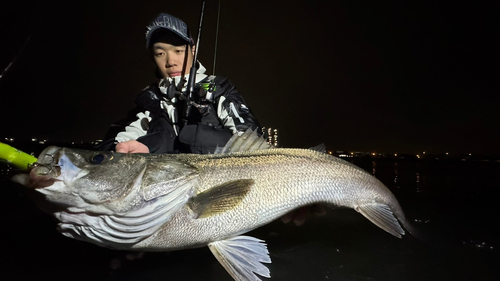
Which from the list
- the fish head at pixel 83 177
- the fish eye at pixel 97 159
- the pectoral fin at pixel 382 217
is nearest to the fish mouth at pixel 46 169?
the fish head at pixel 83 177

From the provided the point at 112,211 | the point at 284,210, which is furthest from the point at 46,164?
the point at 284,210

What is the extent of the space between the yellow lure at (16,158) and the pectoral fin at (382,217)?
2.19 meters

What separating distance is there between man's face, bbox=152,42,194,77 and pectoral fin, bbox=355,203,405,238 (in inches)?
97.0

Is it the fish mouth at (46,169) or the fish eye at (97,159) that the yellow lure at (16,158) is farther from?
the fish eye at (97,159)

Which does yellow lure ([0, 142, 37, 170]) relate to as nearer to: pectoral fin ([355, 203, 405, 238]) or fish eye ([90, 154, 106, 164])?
fish eye ([90, 154, 106, 164])

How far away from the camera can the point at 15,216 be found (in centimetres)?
301

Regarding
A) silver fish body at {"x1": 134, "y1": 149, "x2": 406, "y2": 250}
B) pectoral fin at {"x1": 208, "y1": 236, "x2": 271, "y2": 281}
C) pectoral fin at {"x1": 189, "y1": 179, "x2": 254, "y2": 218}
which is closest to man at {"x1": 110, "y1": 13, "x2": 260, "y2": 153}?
silver fish body at {"x1": 134, "y1": 149, "x2": 406, "y2": 250}

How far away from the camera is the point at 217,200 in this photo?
1508 mm

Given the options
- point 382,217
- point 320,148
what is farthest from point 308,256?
point 320,148

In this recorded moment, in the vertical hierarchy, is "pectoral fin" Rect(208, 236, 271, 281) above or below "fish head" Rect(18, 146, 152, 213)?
below

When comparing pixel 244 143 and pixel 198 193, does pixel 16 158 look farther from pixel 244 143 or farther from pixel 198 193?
pixel 244 143

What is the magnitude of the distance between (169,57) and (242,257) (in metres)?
2.36

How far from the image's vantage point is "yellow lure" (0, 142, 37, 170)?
1.05 m

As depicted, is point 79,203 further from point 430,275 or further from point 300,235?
point 430,275
